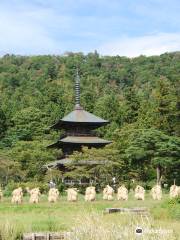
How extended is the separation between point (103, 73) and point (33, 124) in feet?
147

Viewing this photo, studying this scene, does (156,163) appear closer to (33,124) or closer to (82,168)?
(82,168)

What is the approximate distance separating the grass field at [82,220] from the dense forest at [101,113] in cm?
1045

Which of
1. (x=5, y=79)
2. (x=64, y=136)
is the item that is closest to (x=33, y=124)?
(x=64, y=136)

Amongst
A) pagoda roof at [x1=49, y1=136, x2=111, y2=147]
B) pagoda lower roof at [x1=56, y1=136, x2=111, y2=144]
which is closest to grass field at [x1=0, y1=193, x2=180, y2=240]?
pagoda roof at [x1=49, y1=136, x2=111, y2=147]

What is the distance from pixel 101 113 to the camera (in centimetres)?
6425

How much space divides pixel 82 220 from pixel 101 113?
52568 millimetres

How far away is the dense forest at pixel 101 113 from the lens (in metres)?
39.3

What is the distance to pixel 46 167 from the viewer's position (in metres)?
40.6

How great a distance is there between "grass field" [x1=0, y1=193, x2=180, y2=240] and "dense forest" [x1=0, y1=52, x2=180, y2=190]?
10.5 metres

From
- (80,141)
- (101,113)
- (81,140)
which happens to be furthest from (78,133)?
(101,113)

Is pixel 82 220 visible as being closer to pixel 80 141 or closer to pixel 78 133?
pixel 80 141

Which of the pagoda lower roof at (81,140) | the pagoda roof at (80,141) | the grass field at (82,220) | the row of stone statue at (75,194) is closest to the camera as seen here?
the grass field at (82,220)

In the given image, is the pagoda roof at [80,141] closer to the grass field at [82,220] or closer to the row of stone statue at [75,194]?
the row of stone statue at [75,194]

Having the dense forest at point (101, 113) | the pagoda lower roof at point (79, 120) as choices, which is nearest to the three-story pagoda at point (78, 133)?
the pagoda lower roof at point (79, 120)
